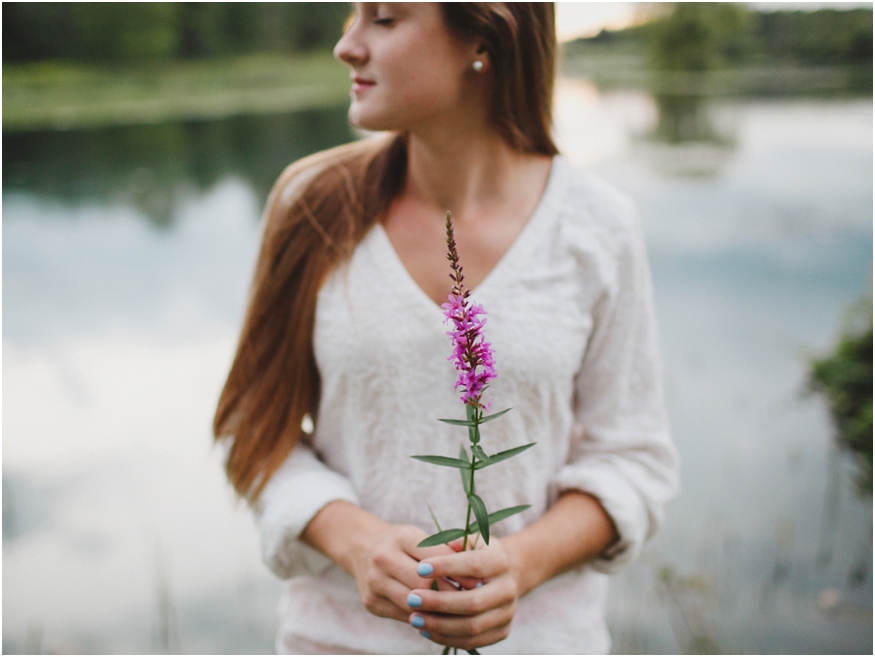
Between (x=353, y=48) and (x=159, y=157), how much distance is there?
462cm

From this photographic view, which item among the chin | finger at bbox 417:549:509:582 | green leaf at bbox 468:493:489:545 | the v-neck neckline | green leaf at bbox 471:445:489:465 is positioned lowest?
finger at bbox 417:549:509:582

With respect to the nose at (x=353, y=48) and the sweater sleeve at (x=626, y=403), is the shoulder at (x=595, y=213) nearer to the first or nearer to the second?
the sweater sleeve at (x=626, y=403)

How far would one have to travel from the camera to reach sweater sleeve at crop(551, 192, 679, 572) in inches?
47.8

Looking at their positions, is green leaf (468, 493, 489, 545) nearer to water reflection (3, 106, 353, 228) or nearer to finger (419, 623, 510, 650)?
finger (419, 623, 510, 650)

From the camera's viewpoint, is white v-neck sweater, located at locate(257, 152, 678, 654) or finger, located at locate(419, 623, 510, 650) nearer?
finger, located at locate(419, 623, 510, 650)

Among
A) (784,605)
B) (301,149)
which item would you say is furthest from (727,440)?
(301,149)

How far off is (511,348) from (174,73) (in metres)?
4.31

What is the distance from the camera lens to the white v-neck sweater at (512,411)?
1.16m

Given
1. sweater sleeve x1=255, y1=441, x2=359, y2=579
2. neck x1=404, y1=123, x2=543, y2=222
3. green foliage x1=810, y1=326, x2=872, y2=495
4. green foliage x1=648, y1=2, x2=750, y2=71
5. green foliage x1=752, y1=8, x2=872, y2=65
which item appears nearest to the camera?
sweater sleeve x1=255, y1=441, x2=359, y2=579

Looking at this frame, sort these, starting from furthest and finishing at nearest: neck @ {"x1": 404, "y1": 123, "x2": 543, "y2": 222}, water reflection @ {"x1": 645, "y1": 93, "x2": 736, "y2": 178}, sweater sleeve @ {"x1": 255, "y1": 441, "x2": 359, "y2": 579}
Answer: water reflection @ {"x1": 645, "y1": 93, "x2": 736, "y2": 178} → neck @ {"x1": 404, "y1": 123, "x2": 543, "y2": 222} → sweater sleeve @ {"x1": 255, "y1": 441, "x2": 359, "y2": 579}

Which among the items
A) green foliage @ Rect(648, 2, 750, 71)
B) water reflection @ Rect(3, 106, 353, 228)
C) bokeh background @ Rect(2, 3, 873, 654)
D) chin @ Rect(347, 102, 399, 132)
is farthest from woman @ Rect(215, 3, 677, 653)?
water reflection @ Rect(3, 106, 353, 228)

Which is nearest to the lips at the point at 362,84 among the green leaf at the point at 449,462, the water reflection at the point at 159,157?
the green leaf at the point at 449,462

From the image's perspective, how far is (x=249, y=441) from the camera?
1235 millimetres

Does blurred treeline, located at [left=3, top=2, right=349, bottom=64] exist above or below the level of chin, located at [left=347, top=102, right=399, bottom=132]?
above
